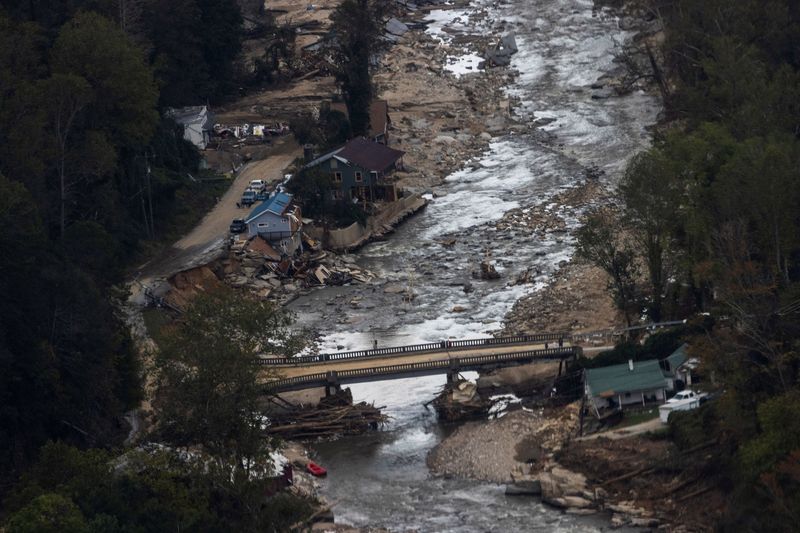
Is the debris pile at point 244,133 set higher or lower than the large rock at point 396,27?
higher

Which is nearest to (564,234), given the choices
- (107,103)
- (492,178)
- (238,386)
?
(492,178)

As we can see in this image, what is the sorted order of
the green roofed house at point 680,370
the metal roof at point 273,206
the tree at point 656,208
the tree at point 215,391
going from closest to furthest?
the tree at point 215,391, the green roofed house at point 680,370, the tree at point 656,208, the metal roof at point 273,206

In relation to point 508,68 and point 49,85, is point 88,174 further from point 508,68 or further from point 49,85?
point 508,68

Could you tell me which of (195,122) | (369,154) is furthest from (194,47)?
(369,154)

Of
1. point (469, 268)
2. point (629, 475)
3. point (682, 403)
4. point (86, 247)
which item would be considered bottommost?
point (469, 268)

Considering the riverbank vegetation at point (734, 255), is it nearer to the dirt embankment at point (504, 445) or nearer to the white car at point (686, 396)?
the white car at point (686, 396)

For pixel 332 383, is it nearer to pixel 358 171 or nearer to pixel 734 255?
pixel 734 255

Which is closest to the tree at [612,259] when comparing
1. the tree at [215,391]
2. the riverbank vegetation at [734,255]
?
the riverbank vegetation at [734,255]
